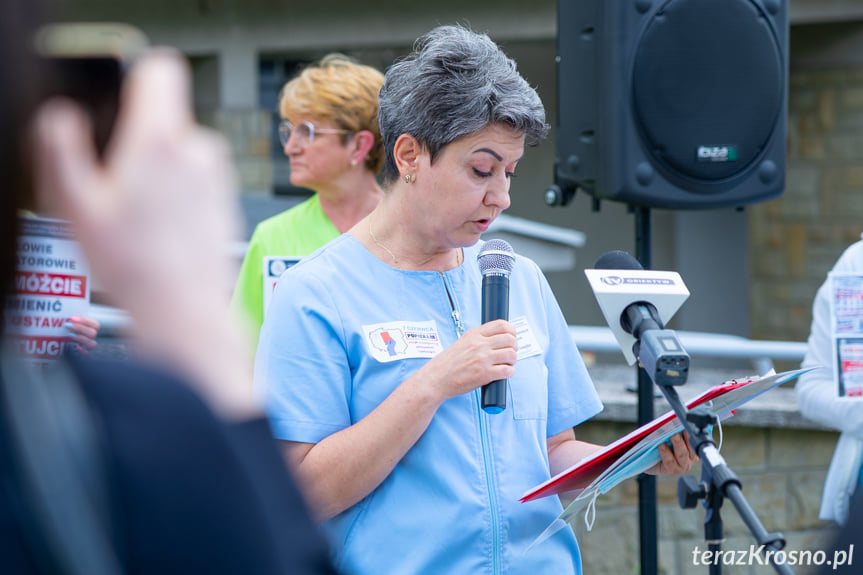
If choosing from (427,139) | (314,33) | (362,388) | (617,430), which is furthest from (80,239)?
(314,33)

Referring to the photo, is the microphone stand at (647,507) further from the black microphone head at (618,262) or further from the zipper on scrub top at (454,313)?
the zipper on scrub top at (454,313)

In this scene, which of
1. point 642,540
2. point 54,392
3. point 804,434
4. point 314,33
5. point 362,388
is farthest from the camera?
point 314,33

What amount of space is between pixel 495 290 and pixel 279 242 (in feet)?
4.43

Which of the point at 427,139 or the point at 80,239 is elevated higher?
the point at 427,139

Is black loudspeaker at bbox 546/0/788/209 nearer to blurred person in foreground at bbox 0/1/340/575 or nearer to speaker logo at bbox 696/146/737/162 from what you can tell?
speaker logo at bbox 696/146/737/162

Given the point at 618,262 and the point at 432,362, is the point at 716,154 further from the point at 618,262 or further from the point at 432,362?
the point at 432,362

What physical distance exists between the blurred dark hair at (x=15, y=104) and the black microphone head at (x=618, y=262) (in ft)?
4.67

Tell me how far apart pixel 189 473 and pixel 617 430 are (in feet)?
9.86

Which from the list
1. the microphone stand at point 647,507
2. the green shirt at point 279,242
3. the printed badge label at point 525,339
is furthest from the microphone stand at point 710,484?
the green shirt at point 279,242

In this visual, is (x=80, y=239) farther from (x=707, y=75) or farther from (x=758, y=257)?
(x=758, y=257)

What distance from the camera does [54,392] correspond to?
538 millimetres

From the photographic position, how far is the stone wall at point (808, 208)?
666 cm

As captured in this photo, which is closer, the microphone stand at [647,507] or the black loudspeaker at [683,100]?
the microphone stand at [647,507]

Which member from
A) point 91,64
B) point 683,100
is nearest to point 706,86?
point 683,100
